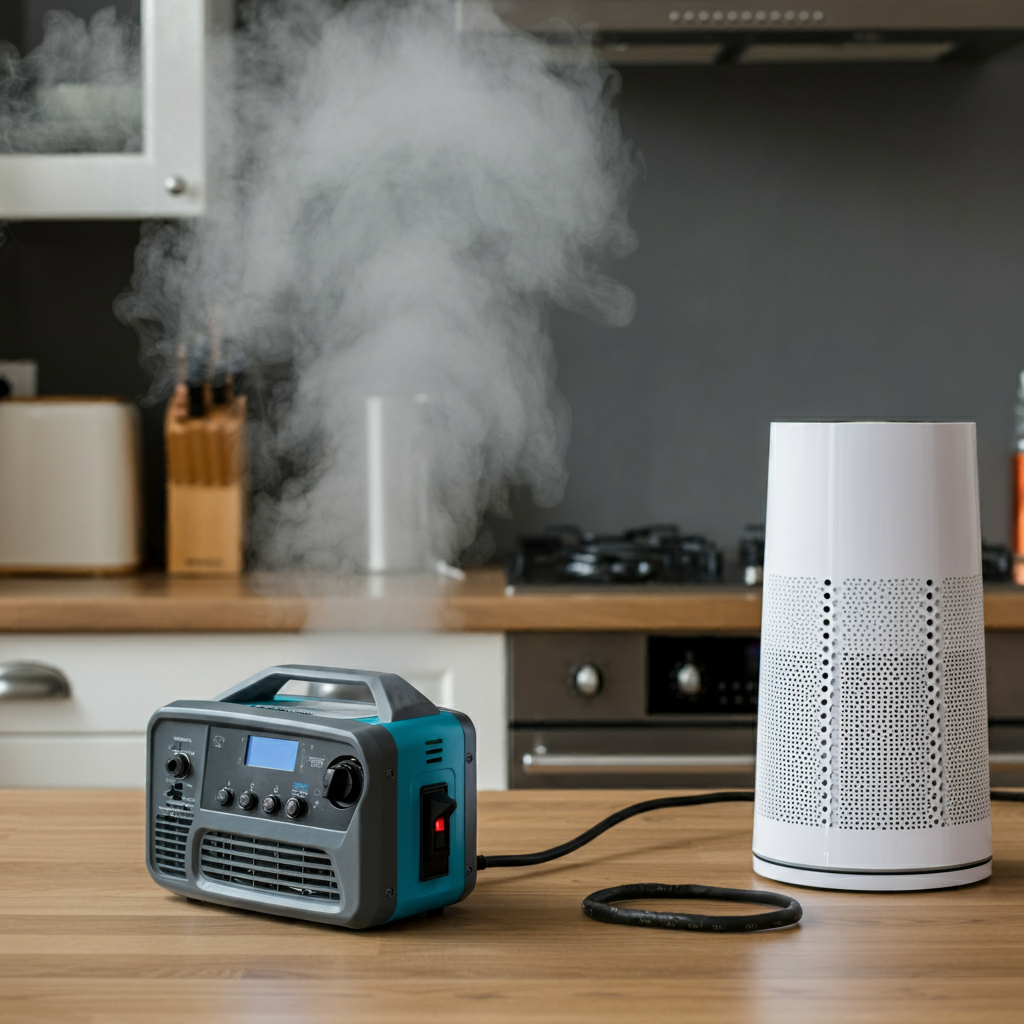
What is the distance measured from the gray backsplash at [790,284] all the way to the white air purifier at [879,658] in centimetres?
166

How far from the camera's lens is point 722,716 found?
6.12 feet

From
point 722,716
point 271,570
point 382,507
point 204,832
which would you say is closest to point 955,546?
point 204,832

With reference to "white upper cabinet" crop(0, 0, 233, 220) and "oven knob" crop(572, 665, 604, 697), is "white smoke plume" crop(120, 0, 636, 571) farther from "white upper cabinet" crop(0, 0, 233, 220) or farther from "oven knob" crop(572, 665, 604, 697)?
"oven knob" crop(572, 665, 604, 697)

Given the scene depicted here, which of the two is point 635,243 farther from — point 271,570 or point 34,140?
point 34,140

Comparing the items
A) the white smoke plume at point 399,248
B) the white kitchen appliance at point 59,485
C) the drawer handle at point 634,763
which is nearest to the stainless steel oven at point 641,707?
the drawer handle at point 634,763

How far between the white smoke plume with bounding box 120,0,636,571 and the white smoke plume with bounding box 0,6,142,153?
7.8 inches

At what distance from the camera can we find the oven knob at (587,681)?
72.3 inches

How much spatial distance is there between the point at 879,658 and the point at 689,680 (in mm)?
1046

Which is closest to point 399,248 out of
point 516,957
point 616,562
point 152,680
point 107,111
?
point 107,111

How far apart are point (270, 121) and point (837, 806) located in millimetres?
1810

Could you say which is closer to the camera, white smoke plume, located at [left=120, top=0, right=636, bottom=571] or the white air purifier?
the white air purifier

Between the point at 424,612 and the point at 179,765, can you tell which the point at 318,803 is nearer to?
the point at 179,765

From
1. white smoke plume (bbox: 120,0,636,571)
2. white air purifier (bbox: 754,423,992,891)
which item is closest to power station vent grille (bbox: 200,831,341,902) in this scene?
white air purifier (bbox: 754,423,992,891)

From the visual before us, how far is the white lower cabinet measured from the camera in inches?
73.4
